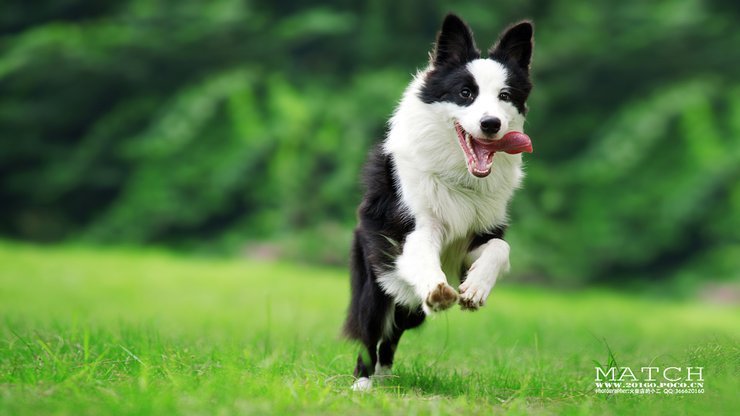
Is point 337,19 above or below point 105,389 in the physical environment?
above

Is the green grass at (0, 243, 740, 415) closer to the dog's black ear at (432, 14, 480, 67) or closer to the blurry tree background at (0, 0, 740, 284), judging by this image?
the dog's black ear at (432, 14, 480, 67)

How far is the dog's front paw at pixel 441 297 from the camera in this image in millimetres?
3148

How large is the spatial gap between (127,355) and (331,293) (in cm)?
611

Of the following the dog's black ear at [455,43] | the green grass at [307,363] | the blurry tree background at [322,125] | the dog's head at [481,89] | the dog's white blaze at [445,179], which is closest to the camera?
the green grass at [307,363]

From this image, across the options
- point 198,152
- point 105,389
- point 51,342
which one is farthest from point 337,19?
point 105,389

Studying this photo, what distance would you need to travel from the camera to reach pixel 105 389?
296 centimetres

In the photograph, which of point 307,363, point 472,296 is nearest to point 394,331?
point 307,363

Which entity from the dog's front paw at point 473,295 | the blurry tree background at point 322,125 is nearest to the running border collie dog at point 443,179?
the dog's front paw at point 473,295

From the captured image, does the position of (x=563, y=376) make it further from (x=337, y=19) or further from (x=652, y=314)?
(x=337, y=19)

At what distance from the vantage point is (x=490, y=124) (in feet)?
11.3

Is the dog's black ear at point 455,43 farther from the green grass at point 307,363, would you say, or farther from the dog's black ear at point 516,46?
the green grass at point 307,363

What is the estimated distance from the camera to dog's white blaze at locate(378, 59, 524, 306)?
364 centimetres

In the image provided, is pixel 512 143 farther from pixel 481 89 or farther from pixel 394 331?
pixel 394 331

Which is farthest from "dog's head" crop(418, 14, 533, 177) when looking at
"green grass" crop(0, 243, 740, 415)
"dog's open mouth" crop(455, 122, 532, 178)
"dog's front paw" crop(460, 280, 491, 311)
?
"green grass" crop(0, 243, 740, 415)
